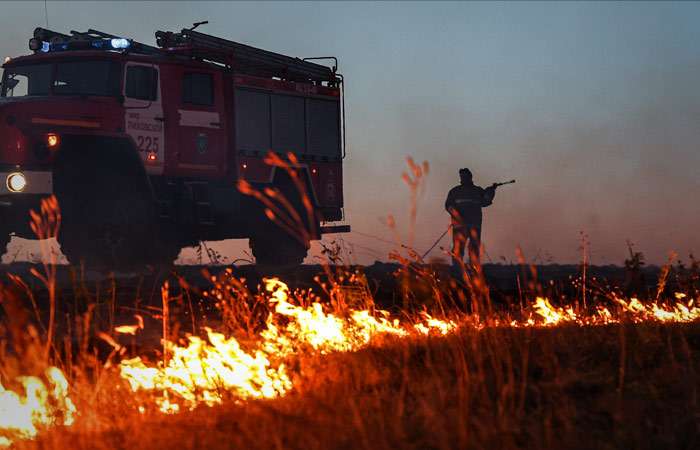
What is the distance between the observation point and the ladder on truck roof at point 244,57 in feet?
57.6

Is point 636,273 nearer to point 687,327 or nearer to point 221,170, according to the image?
point 687,327

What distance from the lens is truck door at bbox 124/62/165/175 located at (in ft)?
52.5

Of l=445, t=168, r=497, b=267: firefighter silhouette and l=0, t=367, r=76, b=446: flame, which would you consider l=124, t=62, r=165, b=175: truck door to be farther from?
l=0, t=367, r=76, b=446: flame

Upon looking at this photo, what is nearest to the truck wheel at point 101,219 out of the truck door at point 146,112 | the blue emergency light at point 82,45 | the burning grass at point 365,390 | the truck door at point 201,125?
the truck door at point 146,112

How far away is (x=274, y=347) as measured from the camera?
7750 mm

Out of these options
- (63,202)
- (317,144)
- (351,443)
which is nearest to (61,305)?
(63,202)

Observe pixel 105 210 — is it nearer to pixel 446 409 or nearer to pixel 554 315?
pixel 554 315

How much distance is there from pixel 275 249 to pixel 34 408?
1340cm

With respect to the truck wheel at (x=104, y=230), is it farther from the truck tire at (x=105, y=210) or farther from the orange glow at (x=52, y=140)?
the orange glow at (x=52, y=140)

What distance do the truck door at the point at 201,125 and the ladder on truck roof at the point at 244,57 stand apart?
40cm

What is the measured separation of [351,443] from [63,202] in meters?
11.1

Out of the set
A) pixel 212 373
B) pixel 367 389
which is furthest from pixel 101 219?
pixel 367 389

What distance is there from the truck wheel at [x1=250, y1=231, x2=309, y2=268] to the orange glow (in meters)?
5.02

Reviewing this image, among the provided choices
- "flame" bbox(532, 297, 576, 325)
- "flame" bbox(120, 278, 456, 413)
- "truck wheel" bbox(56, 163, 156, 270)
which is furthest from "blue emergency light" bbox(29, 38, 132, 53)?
"flame" bbox(120, 278, 456, 413)
